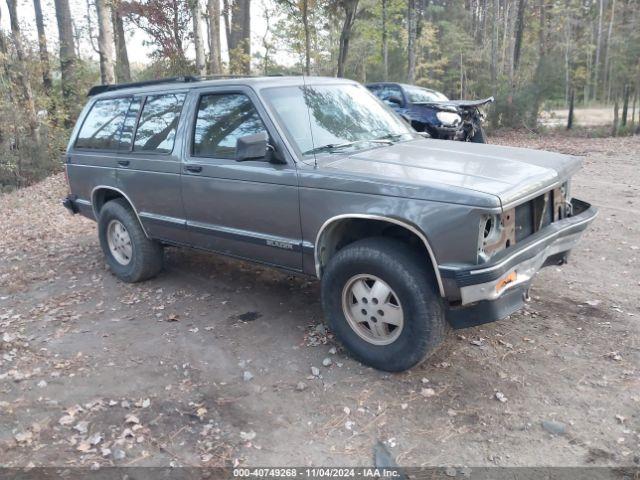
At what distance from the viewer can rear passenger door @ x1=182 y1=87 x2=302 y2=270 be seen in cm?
404

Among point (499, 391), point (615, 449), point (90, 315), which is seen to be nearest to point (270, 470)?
point (499, 391)

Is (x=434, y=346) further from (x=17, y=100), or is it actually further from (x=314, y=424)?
(x=17, y=100)

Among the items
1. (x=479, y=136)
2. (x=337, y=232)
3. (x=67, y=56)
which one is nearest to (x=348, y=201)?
(x=337, y=232)

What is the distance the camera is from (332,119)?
4383 mm

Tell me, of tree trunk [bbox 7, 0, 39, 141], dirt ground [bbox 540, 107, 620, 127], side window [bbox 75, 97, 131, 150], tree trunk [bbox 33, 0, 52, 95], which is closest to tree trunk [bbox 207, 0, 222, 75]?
tree trunk [bbox 33, 0, 52, 95]

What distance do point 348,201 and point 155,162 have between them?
2.26 m

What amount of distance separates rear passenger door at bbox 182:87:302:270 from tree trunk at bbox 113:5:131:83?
15163 millimetres

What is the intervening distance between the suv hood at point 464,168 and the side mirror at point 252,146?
46 cm

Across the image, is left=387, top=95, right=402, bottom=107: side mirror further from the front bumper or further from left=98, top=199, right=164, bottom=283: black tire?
the front bumper

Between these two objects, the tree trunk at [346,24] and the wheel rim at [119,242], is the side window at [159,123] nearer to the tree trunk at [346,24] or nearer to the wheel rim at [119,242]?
the wheel rim at [119,242]

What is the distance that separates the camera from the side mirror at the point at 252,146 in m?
3.72

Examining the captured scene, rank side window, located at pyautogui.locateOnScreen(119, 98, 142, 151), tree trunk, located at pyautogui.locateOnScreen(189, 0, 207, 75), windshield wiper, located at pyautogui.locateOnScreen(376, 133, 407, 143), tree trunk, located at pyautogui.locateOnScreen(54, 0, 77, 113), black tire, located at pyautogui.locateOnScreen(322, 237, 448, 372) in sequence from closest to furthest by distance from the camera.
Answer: black tire, located at pyautogui.locateOnScreen(322, 237, 448, 372), windshield wiper, located at pyautogui.locateOnScreen(376, 133, 407, 143), side window, located at pyautogui.locateOnScreen(119, 98, 142, 151), tree trunk, located at pyautogui.locateOnScreen(189, 0, 207, 75), tree trunk, located at pyautogui.locateOnScreen(54, 0, 77, 113)

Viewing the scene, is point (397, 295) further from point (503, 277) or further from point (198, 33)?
point (198, 33)

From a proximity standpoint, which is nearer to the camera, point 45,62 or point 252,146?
point 252,146
